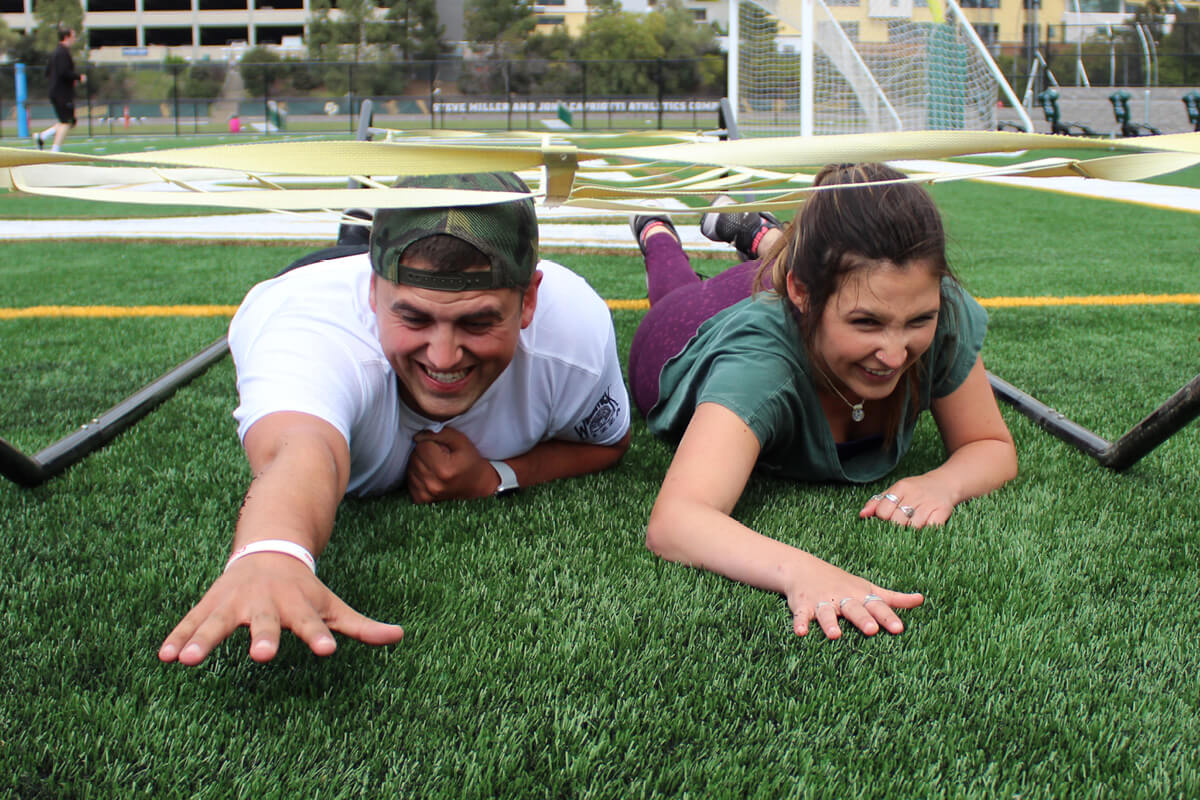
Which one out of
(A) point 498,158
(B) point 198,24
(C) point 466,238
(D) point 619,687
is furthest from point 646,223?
(B) point 198,24

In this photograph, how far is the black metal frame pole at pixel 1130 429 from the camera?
7.32 feet

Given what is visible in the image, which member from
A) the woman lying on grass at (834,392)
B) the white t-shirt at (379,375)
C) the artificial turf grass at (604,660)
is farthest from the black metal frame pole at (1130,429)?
the white t-shirt at (379,375)

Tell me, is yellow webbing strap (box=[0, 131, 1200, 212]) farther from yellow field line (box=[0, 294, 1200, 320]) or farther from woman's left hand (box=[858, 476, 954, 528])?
yellow field line (box=[0, 294, 1200, 320])

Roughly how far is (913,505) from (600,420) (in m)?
0.75

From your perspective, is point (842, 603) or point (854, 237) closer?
point (842, 603)

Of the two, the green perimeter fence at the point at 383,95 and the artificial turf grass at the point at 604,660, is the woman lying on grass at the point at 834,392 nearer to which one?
the artificial turf grass at the point at 604,660

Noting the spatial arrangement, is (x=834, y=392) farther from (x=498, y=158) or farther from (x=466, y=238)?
(x=498, y=158)

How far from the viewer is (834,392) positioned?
234 centimetres

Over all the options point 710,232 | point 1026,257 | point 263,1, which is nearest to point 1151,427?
point 710,232

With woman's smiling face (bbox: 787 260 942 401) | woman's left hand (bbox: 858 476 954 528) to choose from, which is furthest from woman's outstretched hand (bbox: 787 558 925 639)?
woman's smiling face (bbox: 787 260 942 401)

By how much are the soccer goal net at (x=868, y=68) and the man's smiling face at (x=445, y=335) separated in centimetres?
686

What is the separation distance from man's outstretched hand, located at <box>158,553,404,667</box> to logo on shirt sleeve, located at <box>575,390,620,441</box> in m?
1.09

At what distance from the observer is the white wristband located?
1.49 metres

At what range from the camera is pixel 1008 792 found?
1295 millimetres
